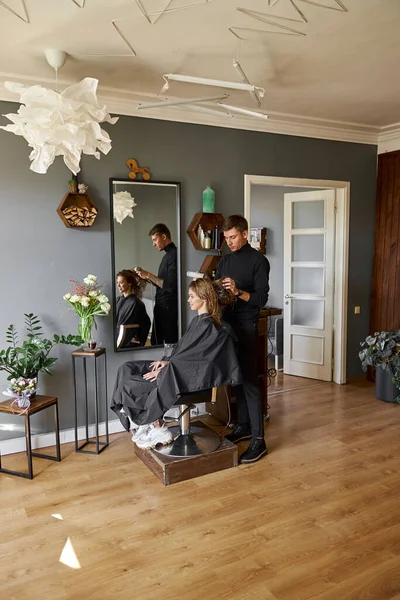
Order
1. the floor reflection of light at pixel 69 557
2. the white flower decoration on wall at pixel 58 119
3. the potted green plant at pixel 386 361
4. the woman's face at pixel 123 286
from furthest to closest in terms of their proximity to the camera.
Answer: the potted green plant at pixel 386 361 → the woman's face at pixel 123 286 → the floor reflection of light at pixel 69 557 → the white flower decoration on wall at pixel 58 119

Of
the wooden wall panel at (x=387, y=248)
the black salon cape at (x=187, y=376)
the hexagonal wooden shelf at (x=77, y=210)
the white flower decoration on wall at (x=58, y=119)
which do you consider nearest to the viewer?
the white flower decoration on wall at (x=58, y=119)

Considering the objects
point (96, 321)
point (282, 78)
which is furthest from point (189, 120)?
point (96, 321)

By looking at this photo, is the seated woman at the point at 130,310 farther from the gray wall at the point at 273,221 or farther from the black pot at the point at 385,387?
the gray wall at the point at 273,221

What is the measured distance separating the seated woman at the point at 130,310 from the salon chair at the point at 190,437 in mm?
816

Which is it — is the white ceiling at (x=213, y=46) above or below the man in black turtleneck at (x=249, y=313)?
above

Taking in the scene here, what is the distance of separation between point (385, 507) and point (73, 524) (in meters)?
1.73

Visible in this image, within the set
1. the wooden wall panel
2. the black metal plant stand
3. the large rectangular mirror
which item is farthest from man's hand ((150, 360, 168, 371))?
the wooden wall panel

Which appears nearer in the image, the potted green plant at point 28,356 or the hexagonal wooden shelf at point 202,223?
the potted green plant at point 28,356

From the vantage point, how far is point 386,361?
14.2 feet

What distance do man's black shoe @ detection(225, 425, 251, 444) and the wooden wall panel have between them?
2.16m

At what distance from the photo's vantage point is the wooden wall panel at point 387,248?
15.5 ft

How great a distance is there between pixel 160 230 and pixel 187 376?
4.48 ft

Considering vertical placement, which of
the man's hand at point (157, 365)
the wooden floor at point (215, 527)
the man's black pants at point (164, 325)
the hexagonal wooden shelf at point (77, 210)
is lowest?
the wooden floor at point (215, 527)

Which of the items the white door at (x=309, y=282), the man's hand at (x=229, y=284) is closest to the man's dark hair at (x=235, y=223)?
the man's hand at (x=229, y=284)
